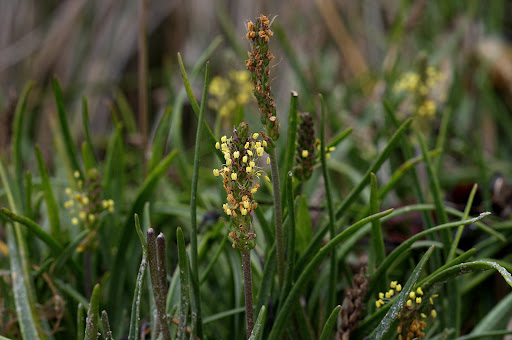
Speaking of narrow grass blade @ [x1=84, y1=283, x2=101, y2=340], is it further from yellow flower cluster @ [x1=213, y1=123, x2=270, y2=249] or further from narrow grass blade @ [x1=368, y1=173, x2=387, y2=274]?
narrow grass blade @ [x1=368, y1=173, x2=387, y2=274]

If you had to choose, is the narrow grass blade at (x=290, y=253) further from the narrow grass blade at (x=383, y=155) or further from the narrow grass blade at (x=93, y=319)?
the narrow grass blade at (x=93, y=319)

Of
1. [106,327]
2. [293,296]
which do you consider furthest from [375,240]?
[106,327]

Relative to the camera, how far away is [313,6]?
8.50 ft

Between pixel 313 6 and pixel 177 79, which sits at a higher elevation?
pixel 313 6

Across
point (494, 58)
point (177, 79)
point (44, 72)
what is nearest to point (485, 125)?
point (494, 58)

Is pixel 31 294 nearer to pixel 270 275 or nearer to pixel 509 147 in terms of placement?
pixel 270 275

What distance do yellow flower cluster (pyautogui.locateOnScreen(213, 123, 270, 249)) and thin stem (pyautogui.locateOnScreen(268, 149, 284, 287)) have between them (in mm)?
41

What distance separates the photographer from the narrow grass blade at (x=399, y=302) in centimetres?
70

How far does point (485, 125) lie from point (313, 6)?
1.08 m

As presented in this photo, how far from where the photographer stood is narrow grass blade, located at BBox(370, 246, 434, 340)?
704 mm

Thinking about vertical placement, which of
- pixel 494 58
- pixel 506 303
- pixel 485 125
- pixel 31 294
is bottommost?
pixel 506 303

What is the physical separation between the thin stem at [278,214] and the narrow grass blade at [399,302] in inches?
7.1

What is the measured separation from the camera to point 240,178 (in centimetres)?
65

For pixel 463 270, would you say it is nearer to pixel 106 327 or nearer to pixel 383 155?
pixel 383 155
